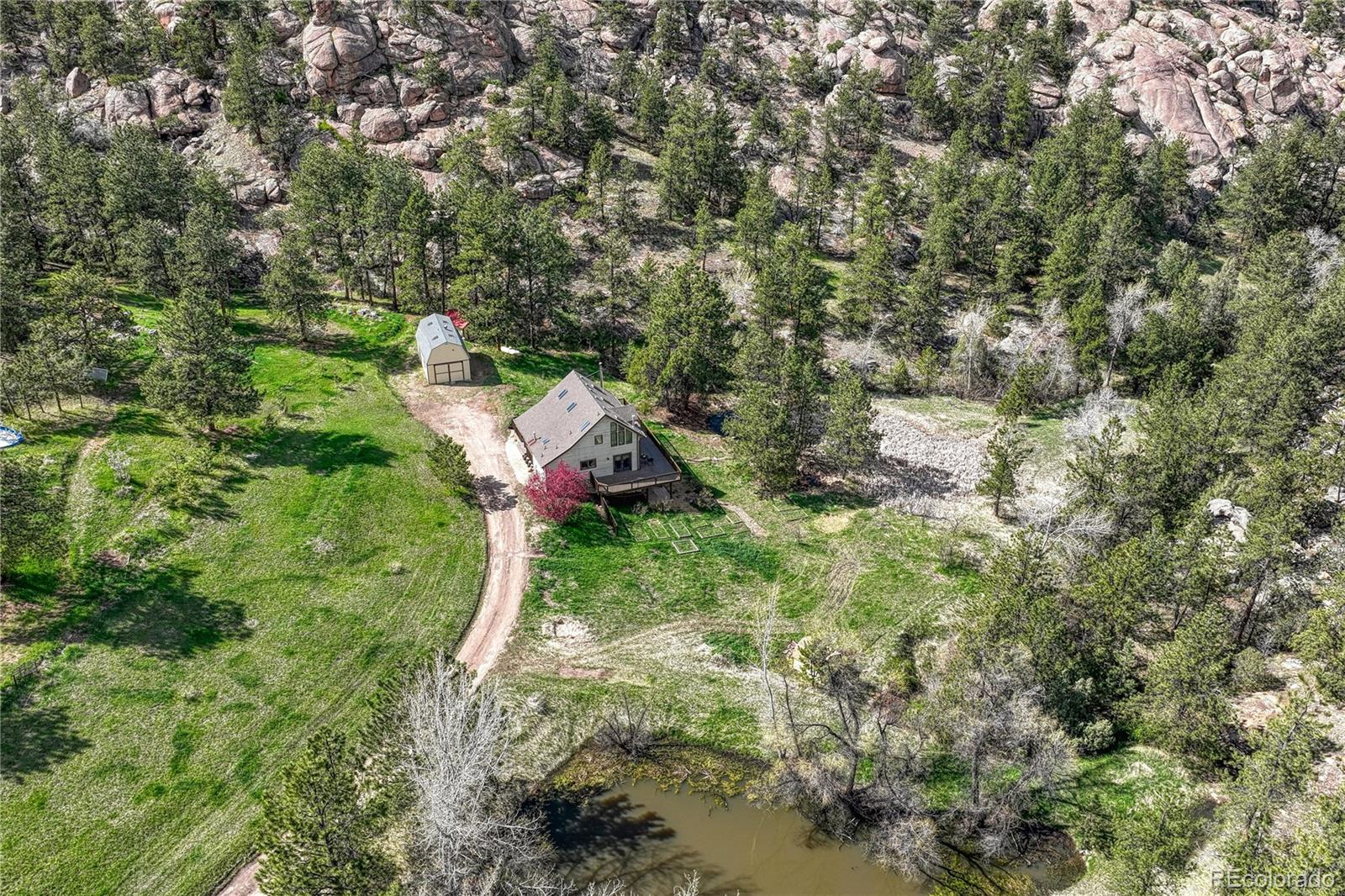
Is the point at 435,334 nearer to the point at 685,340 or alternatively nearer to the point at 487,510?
the point at 487,510

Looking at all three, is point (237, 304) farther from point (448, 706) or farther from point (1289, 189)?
point (1289, 189)

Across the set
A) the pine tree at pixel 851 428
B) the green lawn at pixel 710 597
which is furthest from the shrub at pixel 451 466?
the pine tree at pixel 851 428

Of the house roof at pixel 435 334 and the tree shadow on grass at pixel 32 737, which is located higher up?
the house roof at pixel 435 334

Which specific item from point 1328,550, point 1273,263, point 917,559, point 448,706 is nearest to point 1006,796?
point 917,559

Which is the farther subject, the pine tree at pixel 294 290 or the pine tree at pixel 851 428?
the pine tree at pixel 294 290

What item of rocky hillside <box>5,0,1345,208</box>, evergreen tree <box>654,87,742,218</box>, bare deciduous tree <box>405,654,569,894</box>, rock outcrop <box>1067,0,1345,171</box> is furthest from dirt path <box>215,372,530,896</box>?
rock outcrop <box>1067,0,1345,171</box>

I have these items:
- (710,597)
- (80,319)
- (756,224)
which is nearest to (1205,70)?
(756,224)

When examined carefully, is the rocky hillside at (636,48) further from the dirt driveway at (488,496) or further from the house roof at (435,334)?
the dirt driveway at (488,496)

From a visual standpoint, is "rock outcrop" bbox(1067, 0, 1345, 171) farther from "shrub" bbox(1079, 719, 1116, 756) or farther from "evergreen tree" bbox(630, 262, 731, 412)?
"shrub" bbox(1079, 719, 1116, 756)
